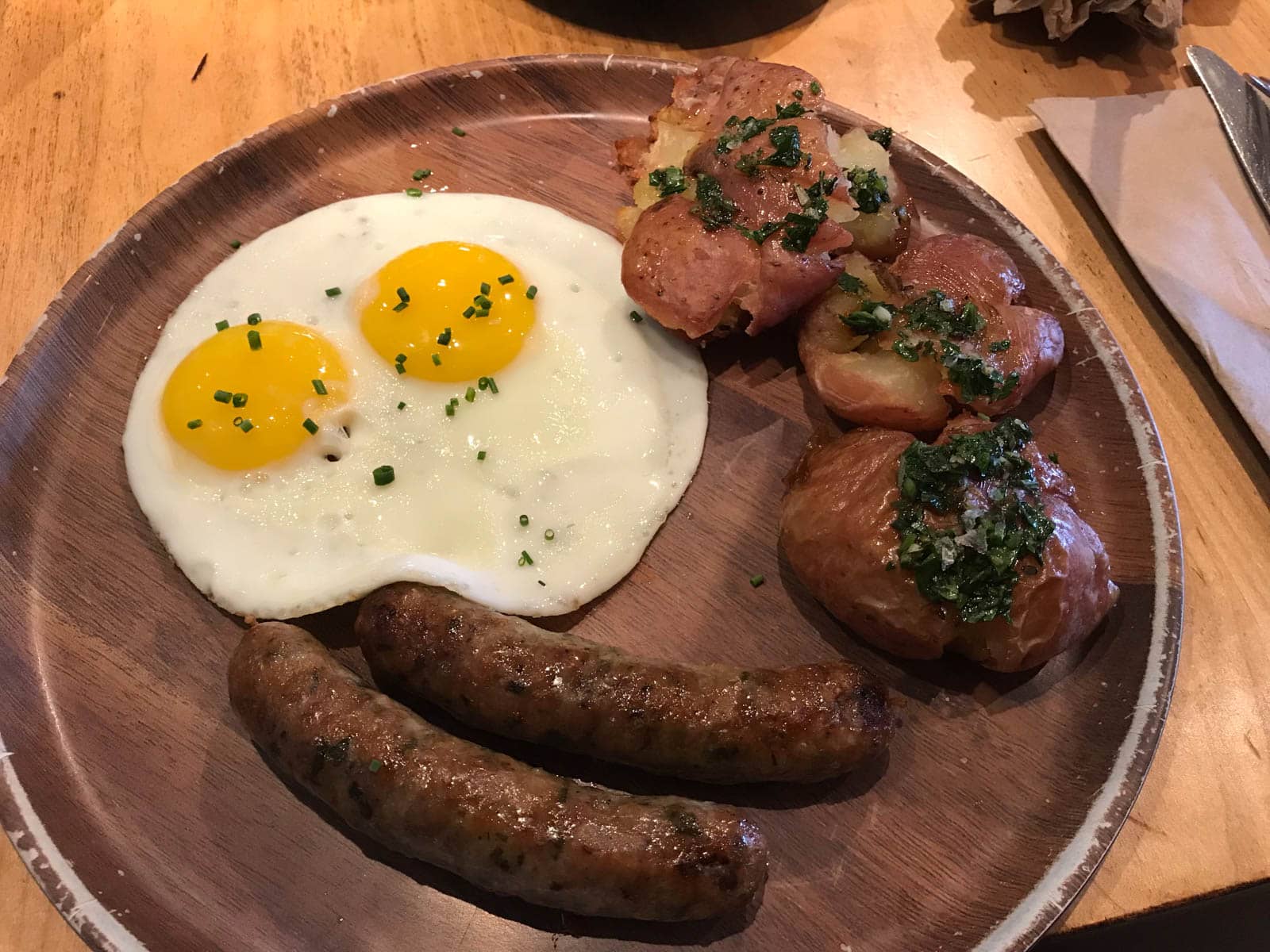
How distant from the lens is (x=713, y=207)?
7.88 feet

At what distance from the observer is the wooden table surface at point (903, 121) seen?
218 cm

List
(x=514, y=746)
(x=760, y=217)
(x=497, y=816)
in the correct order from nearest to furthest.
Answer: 1. (x=497, y=816)
2. (x=514, y=746)
3. (x=760, y=217)

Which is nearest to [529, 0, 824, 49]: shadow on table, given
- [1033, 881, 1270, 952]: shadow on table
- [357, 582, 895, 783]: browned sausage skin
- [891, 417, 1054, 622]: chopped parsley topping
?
[891, 417, 1054, 622]: chopped parsley topping

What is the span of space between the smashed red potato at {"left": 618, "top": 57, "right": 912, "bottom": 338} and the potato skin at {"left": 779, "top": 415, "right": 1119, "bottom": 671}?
21.5 inches

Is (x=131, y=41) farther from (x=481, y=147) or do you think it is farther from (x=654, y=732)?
(x=654, y=732)

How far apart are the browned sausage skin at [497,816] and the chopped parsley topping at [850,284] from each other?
1.50 metres

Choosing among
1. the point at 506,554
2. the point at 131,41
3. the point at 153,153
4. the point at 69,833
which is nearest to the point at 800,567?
the point at 506,554

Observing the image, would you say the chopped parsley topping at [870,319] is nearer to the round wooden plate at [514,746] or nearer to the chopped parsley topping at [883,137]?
the round wooden plate at [514,746]

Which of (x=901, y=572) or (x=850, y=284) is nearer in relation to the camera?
(x=901, y=572)

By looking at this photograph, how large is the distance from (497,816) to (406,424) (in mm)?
1112

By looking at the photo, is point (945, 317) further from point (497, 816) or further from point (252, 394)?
point (252, 394)

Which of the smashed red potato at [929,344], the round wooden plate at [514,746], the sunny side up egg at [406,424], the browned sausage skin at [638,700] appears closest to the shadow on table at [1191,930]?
the round wooden plate at [514,746]

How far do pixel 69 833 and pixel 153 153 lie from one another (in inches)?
93.5

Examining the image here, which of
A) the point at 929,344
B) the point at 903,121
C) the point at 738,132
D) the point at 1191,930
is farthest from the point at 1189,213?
the point at 1191,930
